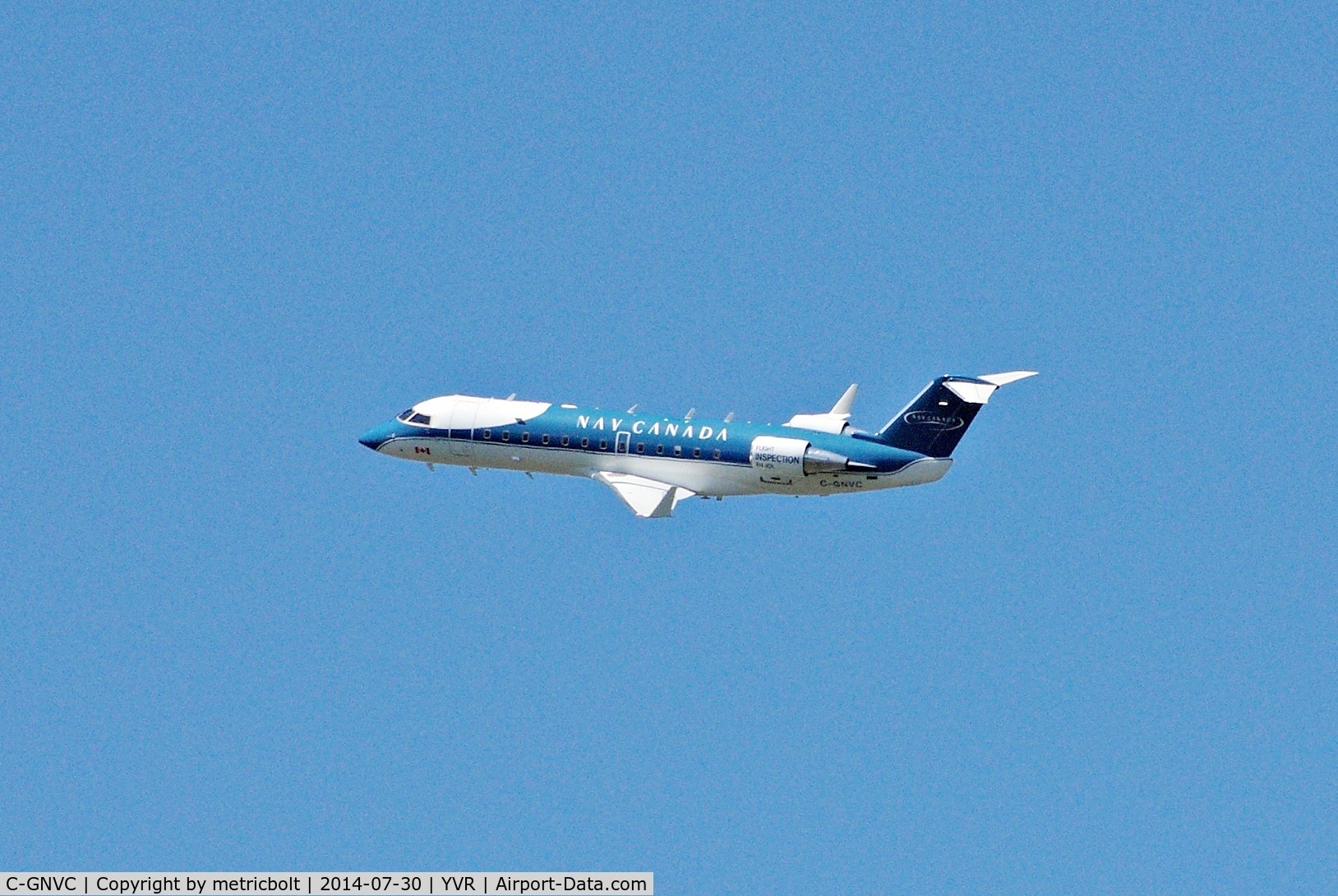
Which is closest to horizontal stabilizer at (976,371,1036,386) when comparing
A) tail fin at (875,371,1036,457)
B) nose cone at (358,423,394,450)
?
tail fin at (875,371,1036,457)

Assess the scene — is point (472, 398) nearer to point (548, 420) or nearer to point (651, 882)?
point (548, 420)

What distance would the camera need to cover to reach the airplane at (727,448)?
105 m

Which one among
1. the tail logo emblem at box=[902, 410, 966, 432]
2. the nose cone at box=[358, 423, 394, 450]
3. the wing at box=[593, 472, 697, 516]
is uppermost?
the nose cone at box=[358, 423, 394, 450]

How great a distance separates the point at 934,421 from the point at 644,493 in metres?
12.1

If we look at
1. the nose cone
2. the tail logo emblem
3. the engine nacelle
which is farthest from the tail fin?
the nose cone

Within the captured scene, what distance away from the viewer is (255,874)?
86375 millimetres

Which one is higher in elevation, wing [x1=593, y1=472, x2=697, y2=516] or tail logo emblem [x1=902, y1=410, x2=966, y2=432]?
tail logo emblem [x1=902, y1=410, x2=966, y2=432]

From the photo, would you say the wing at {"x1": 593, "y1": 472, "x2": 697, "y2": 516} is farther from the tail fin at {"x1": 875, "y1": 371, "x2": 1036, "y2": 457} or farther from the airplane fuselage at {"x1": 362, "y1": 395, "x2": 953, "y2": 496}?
the tail fin at {"x1": 875, "y1": 371, "x2": 1036, "y2": 457}

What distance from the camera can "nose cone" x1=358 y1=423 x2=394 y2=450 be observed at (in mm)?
113312

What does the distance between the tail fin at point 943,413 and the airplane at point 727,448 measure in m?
0.03

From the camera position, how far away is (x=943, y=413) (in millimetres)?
104750

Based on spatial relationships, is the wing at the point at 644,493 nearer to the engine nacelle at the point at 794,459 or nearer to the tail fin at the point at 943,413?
the engine nacelle at the point at 794,459

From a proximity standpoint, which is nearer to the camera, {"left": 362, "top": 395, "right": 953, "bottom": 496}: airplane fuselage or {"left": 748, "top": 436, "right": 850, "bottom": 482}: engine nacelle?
{"left": 748, "top": 436, "right": 850, "bottom": 482}: engine nacelle

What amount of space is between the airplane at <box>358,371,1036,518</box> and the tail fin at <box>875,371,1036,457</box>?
3 cm
